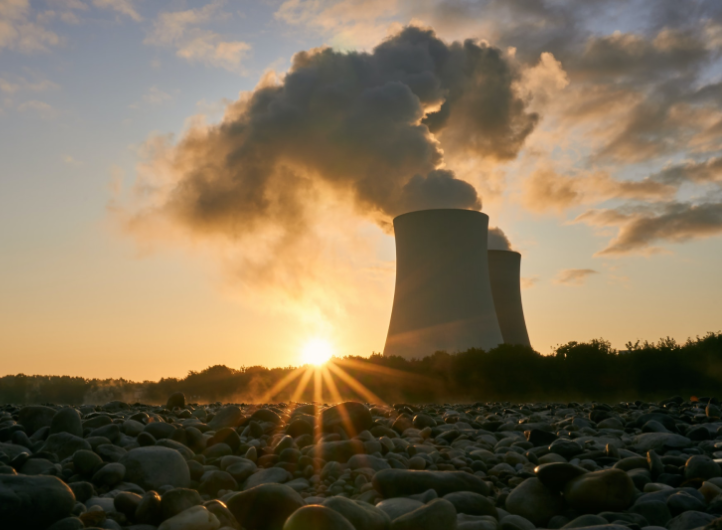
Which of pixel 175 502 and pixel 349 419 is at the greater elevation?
pixel 349 419

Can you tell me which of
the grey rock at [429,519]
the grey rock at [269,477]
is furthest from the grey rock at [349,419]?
the grey rock at [429,519]

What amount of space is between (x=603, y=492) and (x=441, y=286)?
1004cm

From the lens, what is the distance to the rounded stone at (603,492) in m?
2.02

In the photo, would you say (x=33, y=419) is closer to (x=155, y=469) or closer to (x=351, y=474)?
(x=155, y=469)

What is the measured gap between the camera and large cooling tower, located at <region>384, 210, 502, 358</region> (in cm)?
1215

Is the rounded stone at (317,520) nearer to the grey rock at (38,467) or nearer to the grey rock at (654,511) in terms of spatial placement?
the grey rock at (654,511)

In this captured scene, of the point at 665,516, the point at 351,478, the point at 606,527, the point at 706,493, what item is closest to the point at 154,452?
the point at 351,478

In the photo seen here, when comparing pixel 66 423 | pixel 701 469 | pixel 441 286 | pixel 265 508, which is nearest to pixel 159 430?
pixel 66 423

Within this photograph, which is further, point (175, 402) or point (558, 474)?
point (175, 402)

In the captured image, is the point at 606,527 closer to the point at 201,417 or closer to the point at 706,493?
the point at 706,493

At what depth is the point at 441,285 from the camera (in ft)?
39.5

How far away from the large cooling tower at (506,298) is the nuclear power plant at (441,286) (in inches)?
165

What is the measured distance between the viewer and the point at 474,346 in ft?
41.1

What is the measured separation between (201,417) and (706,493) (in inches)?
125
